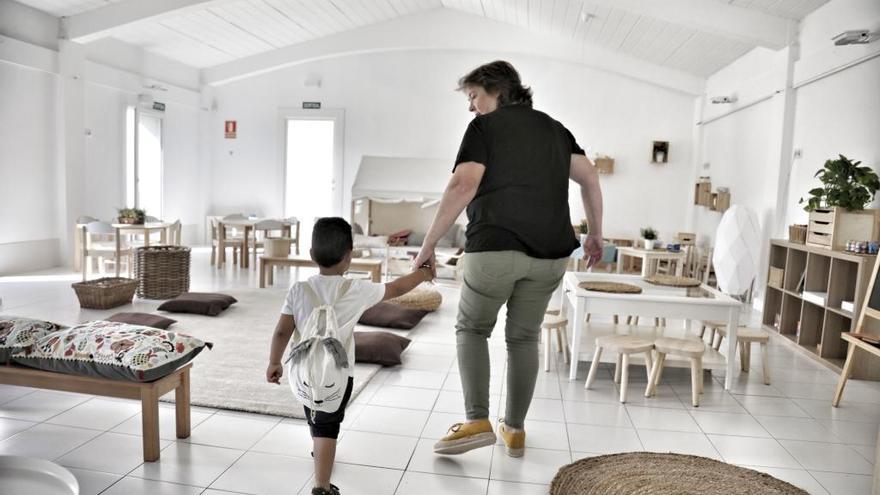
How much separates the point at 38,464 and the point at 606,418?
2654 mm

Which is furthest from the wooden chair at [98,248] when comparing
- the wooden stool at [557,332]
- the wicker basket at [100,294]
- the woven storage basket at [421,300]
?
the wooden stool at [557,332]

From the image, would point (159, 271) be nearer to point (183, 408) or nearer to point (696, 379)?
point (183, 408)

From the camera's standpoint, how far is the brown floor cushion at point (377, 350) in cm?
433

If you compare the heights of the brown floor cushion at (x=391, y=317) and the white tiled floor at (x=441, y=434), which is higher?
the brown floor cushion at (x=391, y=317)

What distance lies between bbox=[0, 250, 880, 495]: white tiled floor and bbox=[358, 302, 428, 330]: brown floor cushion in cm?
109

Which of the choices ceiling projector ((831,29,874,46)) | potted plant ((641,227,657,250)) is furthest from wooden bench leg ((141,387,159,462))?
potted plant ((641,227,657,250))

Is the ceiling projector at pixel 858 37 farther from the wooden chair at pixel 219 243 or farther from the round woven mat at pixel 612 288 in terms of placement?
the wooden chair at pixel 219 243

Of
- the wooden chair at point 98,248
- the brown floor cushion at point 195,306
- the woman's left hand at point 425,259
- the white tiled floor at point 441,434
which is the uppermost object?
the woman's left hand at point 425,259

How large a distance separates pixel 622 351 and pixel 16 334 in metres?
3.13

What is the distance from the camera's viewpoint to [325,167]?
12.2m

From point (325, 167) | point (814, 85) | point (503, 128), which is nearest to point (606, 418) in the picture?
point (503, 128)

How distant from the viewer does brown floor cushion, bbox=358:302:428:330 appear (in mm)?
5598

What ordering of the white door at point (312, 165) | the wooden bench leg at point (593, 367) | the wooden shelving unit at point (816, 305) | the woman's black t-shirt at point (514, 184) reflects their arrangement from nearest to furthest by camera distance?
the woman's black t-shirt at point (514, 184)
the wooden bench leg at point (593, 367)
the wooden shelving unit at point (816, 305)
the white door at point (312, 165)

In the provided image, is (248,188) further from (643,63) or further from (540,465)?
(540,465)
